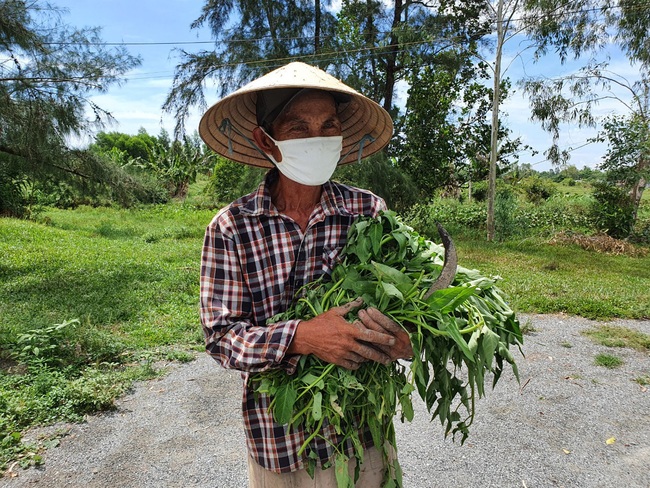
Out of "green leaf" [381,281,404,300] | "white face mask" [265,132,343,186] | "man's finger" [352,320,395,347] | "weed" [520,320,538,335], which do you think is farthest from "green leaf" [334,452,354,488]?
"weed" [520,320,538,335]

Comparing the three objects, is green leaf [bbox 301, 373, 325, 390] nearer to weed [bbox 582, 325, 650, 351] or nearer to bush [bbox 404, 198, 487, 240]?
weed [bbox 582, 325, 650, 351]

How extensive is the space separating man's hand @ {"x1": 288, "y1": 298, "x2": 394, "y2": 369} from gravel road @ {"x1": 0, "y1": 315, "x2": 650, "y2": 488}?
6.66 ft

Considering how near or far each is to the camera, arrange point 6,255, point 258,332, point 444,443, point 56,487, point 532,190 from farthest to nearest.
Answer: point 532,190 → point 6,255 → point 444,443 → point 56,487 → point 258,332

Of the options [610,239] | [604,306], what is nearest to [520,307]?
[604,306]

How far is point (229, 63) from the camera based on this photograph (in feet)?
39.2

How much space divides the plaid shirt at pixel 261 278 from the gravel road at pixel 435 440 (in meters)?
1.72

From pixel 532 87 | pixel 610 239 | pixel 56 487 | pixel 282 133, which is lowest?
pixel 56 487

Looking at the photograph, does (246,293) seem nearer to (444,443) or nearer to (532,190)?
(444,443)

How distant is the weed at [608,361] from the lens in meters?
4.40

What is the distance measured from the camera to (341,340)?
1132 mm

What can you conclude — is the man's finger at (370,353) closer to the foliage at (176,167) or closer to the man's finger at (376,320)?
the man's finger at (376,320)

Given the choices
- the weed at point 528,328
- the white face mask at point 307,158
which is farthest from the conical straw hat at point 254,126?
the weed at point 528,328

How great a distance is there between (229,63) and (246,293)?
38.9ft

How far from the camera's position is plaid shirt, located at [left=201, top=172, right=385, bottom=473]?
1259mm
